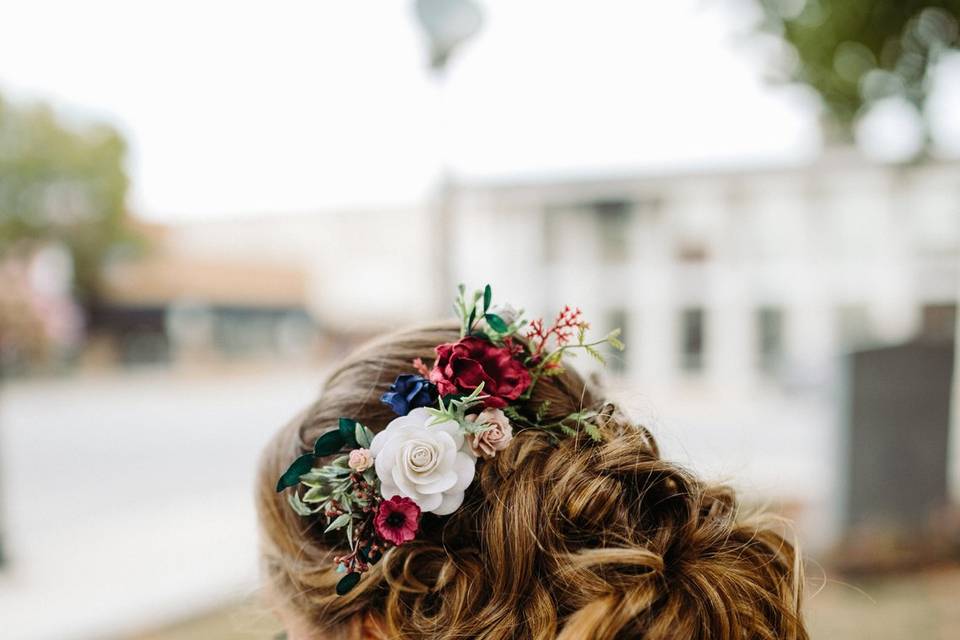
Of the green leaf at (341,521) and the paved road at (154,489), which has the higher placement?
the green leaf at (341,521)

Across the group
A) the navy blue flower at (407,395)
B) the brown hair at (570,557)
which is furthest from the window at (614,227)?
the navy blue flower at (407,395)

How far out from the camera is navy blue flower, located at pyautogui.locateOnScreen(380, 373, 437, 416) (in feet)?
3.76

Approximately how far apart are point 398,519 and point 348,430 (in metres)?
0.15

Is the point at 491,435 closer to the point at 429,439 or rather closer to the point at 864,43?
the point at 429,439

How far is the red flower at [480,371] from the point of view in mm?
1146

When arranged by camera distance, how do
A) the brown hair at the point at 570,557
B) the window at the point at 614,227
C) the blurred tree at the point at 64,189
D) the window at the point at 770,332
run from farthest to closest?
the blurred tree at the point at 64,189
the window at the point at 614,227
the window at the point at 770,332
the brown hair at the point at 570,557

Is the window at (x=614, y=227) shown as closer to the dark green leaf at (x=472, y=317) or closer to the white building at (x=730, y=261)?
the white building at (x=730, y=261)

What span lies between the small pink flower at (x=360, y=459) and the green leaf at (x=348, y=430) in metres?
0.04

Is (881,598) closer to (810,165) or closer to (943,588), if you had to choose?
(943,588)

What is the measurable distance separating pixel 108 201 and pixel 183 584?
26630mm

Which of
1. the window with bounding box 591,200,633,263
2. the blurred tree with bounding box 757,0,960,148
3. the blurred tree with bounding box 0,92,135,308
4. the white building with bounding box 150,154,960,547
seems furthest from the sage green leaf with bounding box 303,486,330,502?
the blurred tree with bounding box 0,92,135,308

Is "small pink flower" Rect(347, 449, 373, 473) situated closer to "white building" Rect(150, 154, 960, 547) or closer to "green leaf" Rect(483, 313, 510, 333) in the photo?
"green leaf" Rect(483, 313, 510, 333)

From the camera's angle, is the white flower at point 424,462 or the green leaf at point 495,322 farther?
the green leaf at point 495,322

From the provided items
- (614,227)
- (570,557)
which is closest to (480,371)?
(570,557)
